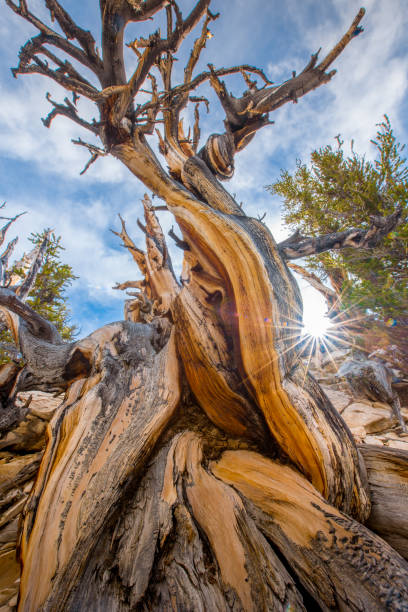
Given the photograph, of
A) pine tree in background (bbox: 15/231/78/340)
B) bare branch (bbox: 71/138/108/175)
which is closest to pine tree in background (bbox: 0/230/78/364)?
pine tree in background (bbox: 15/231/78/340)

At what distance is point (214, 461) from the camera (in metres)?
1.59

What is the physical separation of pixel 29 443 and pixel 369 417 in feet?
16.4

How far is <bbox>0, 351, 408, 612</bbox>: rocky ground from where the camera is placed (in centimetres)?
125

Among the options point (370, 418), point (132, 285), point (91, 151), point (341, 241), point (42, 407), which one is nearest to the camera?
point (341, 241)

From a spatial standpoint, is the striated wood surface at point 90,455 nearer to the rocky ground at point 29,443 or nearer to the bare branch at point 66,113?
the rocky ground at point 29,443

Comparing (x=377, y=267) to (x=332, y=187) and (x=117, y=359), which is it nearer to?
(x=332, y=187)

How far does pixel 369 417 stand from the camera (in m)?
3.99

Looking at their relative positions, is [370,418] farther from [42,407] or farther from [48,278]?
[48,278]

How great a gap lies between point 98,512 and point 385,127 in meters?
8.64

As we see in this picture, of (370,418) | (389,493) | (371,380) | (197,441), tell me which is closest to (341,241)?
(389,493)

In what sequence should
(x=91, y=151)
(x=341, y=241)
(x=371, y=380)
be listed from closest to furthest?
1. (x=341, y=241)
2. (x=91, y=151)
3. (x=371, y=380)

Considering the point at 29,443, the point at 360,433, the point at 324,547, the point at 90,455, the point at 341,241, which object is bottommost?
the point at 360,433

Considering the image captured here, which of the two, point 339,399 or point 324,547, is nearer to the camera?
point 324,547

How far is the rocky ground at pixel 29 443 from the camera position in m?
1.25
